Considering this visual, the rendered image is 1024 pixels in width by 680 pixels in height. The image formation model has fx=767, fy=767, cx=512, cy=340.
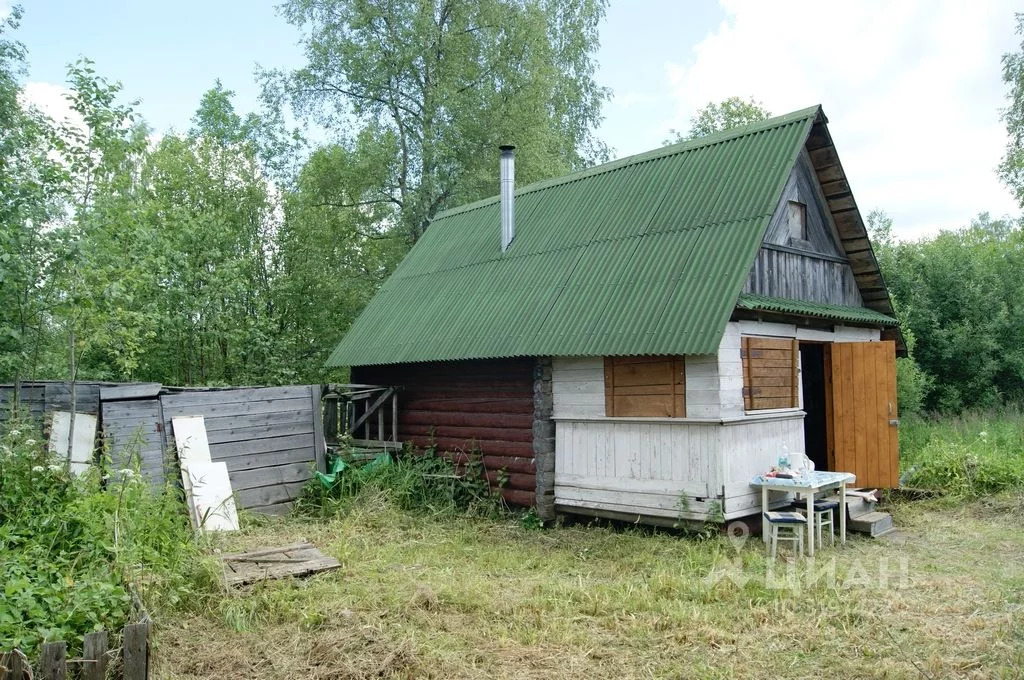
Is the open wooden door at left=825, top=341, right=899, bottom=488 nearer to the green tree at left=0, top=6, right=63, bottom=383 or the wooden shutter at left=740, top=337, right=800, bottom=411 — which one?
the wooden shutter at left=740, top=337, right=800, bottom=411

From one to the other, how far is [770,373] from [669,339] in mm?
1794

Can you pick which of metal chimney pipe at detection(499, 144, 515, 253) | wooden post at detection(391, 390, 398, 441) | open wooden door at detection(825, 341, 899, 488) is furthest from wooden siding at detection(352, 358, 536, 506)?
open wooden door at detection(825, 341, 899, 488)

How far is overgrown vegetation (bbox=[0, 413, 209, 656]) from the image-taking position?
17.5 ft

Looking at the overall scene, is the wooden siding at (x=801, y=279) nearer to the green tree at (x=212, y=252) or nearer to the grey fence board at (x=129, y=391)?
the grey fence board at (x=129, y=391)


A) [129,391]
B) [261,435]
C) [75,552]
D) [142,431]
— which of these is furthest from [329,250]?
[75,552]

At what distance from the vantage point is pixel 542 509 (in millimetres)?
Answer: 10602

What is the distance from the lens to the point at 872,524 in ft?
32.4

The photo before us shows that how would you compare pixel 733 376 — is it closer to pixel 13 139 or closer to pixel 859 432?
pixel 859 432

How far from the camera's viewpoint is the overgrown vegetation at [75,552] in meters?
5.32

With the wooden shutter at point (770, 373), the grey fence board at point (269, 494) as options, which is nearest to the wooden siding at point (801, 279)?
the wooden shutter at point (770, 373)

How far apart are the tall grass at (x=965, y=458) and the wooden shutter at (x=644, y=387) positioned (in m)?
5.70

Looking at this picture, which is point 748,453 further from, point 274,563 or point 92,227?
point 92,227

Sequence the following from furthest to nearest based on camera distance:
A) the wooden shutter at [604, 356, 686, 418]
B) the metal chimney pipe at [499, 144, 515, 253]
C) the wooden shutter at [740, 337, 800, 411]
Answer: the metal chimney pipe at [499, 144, 515, 253] → the wooden shutter at [740, 337, 800, 411] → the wooden shutter at [604, 356, 686, 418]

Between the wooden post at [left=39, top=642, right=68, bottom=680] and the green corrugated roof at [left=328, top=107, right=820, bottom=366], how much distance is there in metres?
6.52
